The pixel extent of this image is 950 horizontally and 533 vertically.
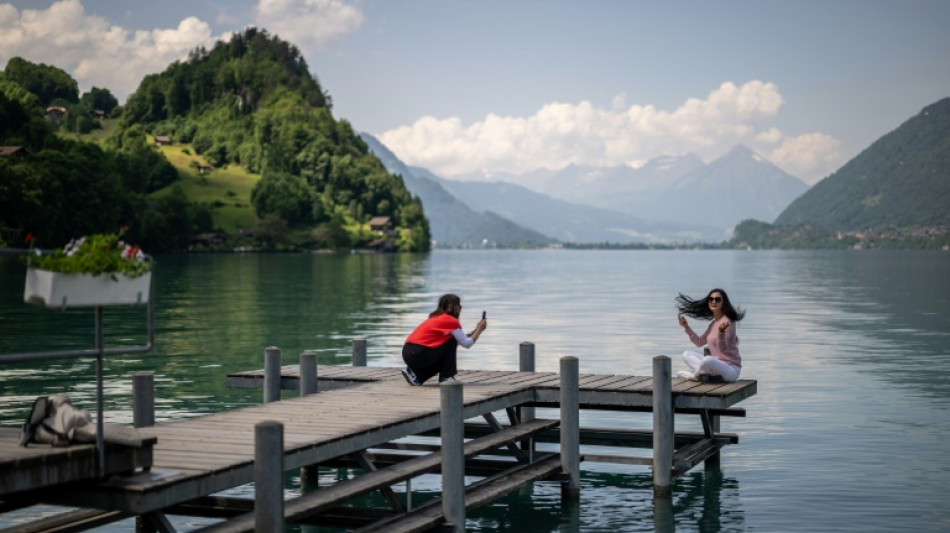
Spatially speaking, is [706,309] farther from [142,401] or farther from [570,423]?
[142,401]

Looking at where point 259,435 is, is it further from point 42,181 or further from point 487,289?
point 42,181

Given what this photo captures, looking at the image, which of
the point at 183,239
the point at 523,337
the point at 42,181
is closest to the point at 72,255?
the point at 523,337

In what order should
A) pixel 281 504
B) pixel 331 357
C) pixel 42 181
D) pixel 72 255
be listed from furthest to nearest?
pixel 42 181 < pixel 331 357 < pixel 281 504 < pixel 72 255

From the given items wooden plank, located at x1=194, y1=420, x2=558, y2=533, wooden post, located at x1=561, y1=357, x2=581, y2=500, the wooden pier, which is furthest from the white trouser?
wooden plank, located at x1=194, y1=420, x2=558, y2=533

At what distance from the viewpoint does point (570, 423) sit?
18172mm

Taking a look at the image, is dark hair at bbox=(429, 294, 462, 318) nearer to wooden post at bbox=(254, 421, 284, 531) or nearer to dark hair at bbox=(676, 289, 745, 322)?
dark hair at bbox=(676, 289, 745, 322)

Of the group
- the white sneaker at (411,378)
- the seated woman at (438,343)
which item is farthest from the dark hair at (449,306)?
the white sneaker at (411,378)

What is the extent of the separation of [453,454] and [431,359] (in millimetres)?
4692

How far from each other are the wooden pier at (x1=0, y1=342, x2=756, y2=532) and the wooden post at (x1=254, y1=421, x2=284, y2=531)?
2cm

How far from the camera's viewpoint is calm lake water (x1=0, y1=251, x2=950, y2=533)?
62.4 feet

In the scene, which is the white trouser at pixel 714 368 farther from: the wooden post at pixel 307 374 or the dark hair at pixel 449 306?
the wooden post at pixel 307 374

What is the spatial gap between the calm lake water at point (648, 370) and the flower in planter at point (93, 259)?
6971mm

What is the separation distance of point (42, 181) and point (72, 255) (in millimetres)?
134767

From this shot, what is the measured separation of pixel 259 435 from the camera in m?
11.6
